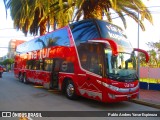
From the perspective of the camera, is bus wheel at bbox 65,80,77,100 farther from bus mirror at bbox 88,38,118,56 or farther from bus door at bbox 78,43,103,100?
bus mirror at bbox 88,38,118,56

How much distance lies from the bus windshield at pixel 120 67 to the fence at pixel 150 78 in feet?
18.9

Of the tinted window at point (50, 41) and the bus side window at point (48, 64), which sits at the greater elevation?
Result: the tinted window at point (50, 41)

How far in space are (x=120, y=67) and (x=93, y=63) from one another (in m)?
1.15

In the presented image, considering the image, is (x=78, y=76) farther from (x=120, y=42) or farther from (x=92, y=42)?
(x=120, y=42)

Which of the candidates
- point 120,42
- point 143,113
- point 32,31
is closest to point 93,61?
point 120,42

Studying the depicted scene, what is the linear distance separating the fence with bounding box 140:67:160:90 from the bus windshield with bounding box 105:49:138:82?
5.78 metres

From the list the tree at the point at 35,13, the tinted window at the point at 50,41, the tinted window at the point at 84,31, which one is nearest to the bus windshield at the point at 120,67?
the tinted window at the point at 84,31

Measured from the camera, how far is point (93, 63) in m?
9.81

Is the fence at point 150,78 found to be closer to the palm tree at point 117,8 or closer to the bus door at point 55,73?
the palm tree at point 117,8

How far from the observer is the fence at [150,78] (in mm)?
15477

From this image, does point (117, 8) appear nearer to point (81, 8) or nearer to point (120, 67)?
point (81, 8)

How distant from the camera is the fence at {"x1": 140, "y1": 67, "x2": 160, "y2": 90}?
609 inches

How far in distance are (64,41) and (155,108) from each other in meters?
5.61

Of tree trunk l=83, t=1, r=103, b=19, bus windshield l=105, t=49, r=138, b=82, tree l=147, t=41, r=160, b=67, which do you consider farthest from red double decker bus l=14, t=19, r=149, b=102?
tree l=147, t=41, r=160, b=67
